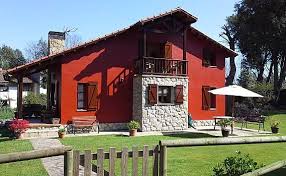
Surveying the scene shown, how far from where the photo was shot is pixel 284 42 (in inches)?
1394

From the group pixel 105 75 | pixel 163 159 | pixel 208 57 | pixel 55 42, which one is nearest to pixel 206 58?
pixel 208 57

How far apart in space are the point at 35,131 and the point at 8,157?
14477 mm

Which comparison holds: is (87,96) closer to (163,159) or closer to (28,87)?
(163,159)

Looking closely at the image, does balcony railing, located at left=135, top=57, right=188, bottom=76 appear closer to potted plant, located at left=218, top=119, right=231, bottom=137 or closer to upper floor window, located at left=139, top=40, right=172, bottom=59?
upper floor window, located at left=139, top=40, right=172, bottom=59

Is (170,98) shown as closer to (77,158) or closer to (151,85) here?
(151,85)

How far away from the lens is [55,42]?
24.2 metres

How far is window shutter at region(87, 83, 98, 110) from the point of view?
2095 centimetres

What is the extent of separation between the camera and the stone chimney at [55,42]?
943 inches

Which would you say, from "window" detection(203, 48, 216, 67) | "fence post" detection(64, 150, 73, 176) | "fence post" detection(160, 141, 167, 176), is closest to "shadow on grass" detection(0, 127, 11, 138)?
"window" detection(203, 48, 216, 67)

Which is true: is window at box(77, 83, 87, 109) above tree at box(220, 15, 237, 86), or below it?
below

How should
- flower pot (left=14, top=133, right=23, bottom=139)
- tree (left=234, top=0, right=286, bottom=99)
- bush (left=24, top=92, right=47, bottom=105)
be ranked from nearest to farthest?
flower pot (left=14, top=133, right=23, bottom=139) < tree (left=234, top=0, right=286, bottom=99) < bush (left=24, top=92, right=47, bottom=105)

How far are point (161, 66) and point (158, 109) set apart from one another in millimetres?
2481

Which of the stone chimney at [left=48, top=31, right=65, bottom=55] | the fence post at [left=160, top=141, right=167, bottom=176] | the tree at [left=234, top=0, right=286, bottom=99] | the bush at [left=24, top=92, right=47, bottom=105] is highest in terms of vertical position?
the tree at [left=234, top=0, right=286, bottom=99]

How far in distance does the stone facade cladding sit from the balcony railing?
0.35 metres
